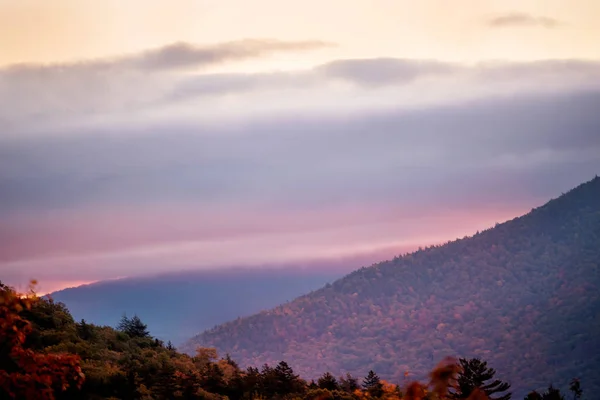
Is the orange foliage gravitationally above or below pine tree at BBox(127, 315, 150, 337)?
below

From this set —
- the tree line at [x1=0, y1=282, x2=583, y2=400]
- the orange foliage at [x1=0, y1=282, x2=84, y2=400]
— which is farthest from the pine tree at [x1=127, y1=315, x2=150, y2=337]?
the orange foliage at [x1=0, y1=282, x2=84, y2=400]

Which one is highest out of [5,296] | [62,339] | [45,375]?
[62,339]

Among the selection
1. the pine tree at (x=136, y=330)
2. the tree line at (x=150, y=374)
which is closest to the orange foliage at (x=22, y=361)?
the tree line at (x=150, y=374)

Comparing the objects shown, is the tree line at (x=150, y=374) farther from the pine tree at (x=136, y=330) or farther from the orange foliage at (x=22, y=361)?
the orange foliage at (x=22, y=361)

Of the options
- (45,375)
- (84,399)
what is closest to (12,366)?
(45,375)

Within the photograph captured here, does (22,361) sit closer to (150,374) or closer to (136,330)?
(150,374)

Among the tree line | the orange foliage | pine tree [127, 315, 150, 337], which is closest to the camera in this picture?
the orange foliage

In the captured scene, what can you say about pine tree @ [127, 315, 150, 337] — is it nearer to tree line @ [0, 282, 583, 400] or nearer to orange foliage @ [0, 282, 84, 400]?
tree line @ [0, 282, 583, 400]

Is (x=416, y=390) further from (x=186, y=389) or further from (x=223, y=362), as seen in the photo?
(x=223, y=362)

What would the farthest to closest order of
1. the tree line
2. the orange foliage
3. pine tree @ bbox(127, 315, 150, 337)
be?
pine tree @ bbox(127, 315, 150, 337)
the tree line
the orange foliage

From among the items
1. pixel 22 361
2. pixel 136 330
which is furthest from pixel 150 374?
pixel 22 361

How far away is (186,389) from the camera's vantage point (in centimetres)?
3828

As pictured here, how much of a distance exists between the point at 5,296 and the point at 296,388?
26367 millimetres

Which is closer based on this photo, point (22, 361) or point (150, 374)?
point (22, 361)
